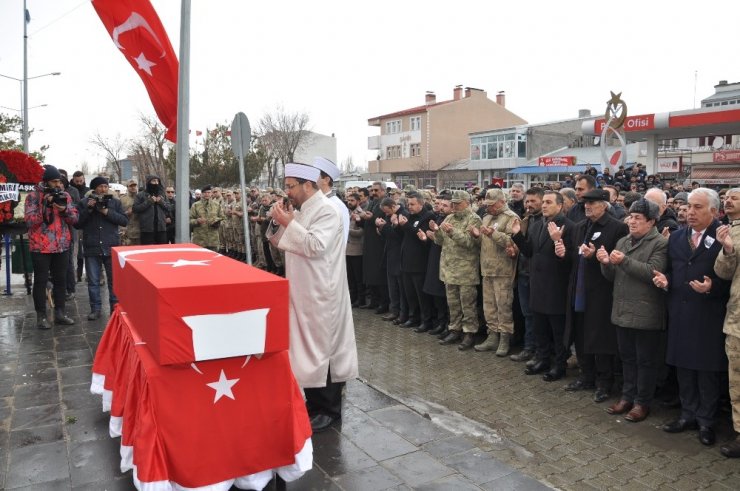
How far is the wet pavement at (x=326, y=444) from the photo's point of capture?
3633 mm

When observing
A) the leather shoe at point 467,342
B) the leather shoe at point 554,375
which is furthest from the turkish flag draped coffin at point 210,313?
the leather shoe at point 467,342

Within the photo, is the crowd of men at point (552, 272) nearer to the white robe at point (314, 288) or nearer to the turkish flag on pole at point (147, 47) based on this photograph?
the white robe at point (314, 288)

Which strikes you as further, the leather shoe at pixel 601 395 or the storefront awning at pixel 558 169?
the storefront awning at pixel 558 169

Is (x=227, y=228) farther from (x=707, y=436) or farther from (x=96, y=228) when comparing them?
(x=707, y=436)

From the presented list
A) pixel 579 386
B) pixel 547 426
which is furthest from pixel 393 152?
pixel 547 426

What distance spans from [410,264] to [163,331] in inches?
224

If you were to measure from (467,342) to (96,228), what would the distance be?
16.9 ft

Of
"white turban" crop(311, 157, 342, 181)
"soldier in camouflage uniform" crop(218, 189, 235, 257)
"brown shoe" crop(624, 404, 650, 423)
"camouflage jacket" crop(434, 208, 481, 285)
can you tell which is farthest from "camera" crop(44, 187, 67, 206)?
"soldier in camouflage uniform" crop(218, 189, 235, 257)

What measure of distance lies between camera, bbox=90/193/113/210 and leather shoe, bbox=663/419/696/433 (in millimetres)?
7066

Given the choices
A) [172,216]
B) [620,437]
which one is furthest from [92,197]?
[620,437]

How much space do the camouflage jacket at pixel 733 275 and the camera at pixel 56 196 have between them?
7.07 meters

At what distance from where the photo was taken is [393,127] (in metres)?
62.6

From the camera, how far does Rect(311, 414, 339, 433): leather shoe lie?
4.43 m

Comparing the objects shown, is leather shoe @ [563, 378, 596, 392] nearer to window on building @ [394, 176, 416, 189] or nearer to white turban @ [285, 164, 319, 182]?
white turban @ [285, 164, 319, 182]
